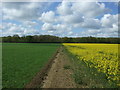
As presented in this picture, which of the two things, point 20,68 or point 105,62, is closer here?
point 105,62

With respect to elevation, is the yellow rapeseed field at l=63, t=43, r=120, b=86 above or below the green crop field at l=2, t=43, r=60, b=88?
above

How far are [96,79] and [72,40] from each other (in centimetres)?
8262

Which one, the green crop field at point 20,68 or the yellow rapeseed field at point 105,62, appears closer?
the yellow rapeseed field at point 105,62

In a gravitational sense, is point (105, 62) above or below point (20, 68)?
above

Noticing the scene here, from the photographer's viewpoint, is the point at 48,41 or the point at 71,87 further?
the point at 48,41

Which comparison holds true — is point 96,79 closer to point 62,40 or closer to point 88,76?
point 88,76

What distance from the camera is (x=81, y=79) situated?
660cm

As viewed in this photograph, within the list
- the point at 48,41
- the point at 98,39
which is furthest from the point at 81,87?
the point at 48,41

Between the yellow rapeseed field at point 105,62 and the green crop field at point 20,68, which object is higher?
the yellow rapeseed field at point 105,62

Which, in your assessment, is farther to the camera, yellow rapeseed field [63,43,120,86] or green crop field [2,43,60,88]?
green crop field [2,43,60,88]

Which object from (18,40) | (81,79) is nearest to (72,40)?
(18,40)

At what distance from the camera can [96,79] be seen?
5.99 m

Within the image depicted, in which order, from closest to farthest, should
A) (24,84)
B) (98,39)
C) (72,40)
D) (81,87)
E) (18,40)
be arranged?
1. (81,87)
2. (24,84)
3. (98,39)
4. (72,40)
5. (18,40)

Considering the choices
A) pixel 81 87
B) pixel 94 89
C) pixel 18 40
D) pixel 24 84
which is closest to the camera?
pixel 94 89
